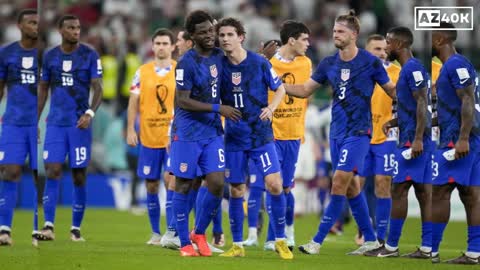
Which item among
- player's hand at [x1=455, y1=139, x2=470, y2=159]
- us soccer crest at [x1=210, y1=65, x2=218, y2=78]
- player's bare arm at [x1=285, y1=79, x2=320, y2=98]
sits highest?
us soccer crest at [x1=210, y1=65, x2=218, y2=78]

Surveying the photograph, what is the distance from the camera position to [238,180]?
11633 mm

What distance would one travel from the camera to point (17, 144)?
44.4ft

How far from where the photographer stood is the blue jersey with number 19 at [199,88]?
11219mm

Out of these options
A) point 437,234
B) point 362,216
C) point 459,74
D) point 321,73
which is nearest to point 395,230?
point 362,216

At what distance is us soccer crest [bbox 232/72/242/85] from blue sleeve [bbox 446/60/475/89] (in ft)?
6.85

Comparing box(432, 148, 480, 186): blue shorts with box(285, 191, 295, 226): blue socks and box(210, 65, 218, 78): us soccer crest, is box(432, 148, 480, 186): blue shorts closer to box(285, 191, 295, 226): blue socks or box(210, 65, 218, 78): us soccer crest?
box(210, 65, 218, 78): us soccer crest

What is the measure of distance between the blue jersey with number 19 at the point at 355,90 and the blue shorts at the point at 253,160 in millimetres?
1002

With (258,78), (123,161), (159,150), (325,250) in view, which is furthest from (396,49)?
(123,161)

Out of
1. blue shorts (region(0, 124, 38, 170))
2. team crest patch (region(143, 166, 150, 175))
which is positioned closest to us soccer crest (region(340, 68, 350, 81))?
team crest patch (region(143, 166, 150, 175))

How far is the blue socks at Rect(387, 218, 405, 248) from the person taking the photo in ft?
39.7

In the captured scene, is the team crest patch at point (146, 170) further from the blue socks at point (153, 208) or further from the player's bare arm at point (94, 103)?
the player's bare arm at point (94, 103)

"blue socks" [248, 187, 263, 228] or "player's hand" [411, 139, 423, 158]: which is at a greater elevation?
"player's hand" [411, 139, 423, 158]

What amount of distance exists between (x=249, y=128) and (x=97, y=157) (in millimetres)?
10469

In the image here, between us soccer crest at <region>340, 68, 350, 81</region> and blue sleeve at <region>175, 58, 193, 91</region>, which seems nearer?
blue sleeve at <region>175, 58, 193, 91</region>
